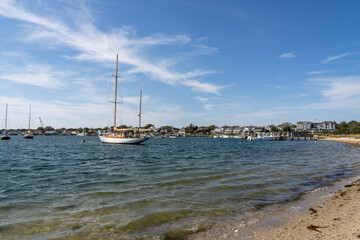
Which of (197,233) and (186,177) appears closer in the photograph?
(197,233)

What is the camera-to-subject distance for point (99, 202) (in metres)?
10.1

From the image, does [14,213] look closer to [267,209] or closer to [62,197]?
[62,197]

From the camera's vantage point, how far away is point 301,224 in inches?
281

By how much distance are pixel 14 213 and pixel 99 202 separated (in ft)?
10.5

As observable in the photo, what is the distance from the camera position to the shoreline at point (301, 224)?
6218 mm

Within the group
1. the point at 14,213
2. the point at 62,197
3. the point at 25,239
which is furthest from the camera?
the point at 62,197

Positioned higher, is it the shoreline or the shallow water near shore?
the shoreline

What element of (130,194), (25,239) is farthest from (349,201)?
(25,239)

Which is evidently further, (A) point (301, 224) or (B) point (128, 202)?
(B) point (128, 202)

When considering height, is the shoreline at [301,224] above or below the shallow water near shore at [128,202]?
above

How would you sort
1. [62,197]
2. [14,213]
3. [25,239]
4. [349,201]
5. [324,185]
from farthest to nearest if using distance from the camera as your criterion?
[324,185] → [62,197] → [349,201] → [14,213] → [25,239]

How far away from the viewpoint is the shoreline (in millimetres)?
6218

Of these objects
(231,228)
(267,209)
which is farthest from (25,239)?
(267,209)

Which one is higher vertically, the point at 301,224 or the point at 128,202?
the point at 301,224
